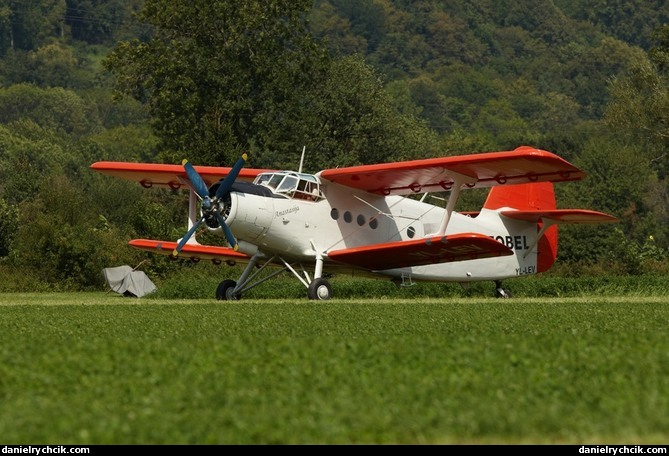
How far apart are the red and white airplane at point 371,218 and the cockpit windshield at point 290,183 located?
0.08 ft

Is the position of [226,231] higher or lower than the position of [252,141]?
higher

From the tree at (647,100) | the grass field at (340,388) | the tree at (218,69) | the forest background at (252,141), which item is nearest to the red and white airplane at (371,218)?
the forest background at (252,141)

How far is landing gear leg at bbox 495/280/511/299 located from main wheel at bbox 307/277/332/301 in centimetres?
595

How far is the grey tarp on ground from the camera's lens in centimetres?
3394

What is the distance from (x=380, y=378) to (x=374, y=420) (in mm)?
1692

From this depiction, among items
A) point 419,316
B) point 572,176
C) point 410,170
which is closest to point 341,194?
point 410,170

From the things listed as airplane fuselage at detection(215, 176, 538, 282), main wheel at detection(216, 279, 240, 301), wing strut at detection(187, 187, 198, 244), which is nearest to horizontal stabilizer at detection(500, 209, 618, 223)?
airplane fuselage at detection(215, 176, 538, 282)

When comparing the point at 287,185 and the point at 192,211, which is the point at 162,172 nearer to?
the point at 192,211

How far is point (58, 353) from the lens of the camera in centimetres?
1242

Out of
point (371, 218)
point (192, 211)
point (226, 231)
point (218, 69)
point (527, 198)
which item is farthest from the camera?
point (218, 69)

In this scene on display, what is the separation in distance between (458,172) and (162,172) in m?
6.98

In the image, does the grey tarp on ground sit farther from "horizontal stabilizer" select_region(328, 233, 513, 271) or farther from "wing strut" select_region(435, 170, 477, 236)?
"wing strut" select_region(435, 170, 477, 236)

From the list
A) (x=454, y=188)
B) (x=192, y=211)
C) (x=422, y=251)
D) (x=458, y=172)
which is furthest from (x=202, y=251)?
(x=458, y=172)

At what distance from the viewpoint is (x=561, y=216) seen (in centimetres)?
3166
